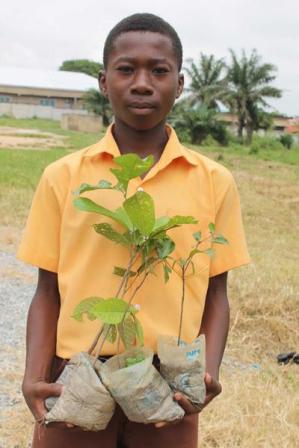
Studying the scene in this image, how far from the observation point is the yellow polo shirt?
1.30 metres

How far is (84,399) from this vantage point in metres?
1.12

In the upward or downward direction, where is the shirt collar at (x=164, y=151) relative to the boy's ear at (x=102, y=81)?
downward

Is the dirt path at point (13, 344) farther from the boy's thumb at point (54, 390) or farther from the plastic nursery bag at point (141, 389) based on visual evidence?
the plastic nursery bag at point (141, 389)

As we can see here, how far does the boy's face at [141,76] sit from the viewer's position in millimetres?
1309

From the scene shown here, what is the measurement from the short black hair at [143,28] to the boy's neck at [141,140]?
0.14 metres

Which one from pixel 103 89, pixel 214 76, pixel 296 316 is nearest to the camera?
pixel 103 89

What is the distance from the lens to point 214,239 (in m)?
1.26

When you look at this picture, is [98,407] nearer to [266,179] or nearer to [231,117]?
[266,179]

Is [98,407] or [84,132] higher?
[98,407]

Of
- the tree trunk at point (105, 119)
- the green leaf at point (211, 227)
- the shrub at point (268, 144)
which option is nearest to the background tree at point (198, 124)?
the shrub at point (268, 144)

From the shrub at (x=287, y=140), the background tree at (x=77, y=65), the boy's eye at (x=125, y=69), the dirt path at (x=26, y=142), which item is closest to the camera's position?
the boy's eye at (x=125, y=69)

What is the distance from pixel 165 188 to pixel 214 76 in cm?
3000

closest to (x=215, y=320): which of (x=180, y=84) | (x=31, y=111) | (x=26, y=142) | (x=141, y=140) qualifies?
(x=141, y=140)

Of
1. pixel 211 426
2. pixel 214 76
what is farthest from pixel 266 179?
pixel 214 76
